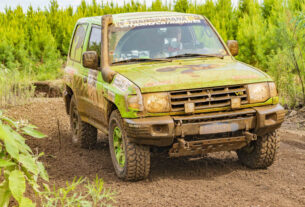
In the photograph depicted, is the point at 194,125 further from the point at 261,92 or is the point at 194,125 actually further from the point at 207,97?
the point at 261,92

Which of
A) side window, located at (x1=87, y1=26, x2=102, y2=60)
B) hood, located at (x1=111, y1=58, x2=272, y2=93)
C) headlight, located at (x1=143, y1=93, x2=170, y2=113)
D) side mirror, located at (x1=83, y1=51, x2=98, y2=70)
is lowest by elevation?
headlight, located at (x1=143, y1=93, x2=170, y2=113)

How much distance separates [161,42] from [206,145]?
1775 millimetres

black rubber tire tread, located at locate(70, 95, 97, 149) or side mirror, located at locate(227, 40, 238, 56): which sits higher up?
side mirror, located at locate(227, 40, 238, 56)

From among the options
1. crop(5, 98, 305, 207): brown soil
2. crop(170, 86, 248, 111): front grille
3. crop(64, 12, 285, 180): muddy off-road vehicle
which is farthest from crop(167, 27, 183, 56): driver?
crop(5, 98, 305, 207): brown soil

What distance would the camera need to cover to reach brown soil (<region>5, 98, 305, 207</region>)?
574 centimetres

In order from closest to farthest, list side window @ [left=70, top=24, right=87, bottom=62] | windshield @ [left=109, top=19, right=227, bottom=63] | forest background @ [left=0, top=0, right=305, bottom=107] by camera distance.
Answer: windshield @ [left=109, top=19, right=227, bottom=63], side window @ [left=70, top=24, right=87, bottom=62], forest background @ [left=0, top=0, right=305, bottom=107]

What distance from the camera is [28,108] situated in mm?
12641

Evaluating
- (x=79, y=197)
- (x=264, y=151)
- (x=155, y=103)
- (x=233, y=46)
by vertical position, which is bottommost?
(x=264, y=151)

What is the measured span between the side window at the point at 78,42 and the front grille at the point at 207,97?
2857 mm

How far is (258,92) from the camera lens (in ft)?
20.7

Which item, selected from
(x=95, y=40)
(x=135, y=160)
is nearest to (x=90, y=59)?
(x=95, y=40)

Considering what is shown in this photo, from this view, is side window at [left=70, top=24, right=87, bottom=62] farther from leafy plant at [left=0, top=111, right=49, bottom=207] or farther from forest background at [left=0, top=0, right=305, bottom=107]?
leafy plant at [left=0, top=111, right=49, bottom=207]

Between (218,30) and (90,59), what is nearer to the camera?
(90,59)

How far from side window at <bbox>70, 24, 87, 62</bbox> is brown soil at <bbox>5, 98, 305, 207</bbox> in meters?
1.46
